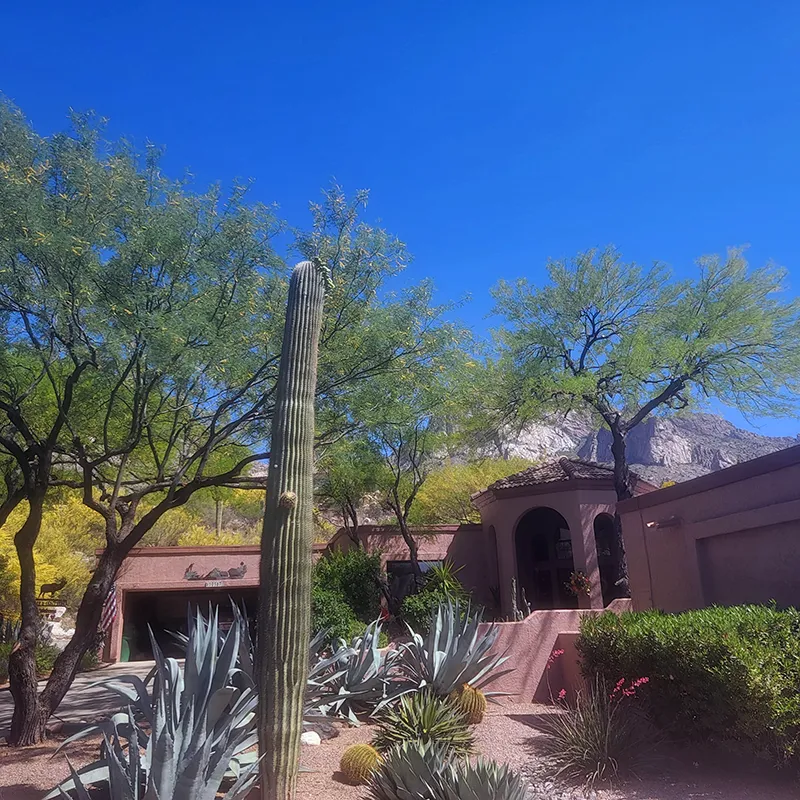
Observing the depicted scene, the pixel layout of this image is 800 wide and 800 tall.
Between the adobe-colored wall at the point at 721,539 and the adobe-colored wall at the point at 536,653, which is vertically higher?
the adobe-colored wall at the point at 721,539

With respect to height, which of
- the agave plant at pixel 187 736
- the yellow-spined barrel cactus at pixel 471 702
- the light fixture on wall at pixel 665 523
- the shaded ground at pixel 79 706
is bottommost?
the shaded ground at pixel 79 706

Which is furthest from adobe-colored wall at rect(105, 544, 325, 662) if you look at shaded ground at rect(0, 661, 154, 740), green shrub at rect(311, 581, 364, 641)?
green shrub at rect(311, 581, 364, 641)

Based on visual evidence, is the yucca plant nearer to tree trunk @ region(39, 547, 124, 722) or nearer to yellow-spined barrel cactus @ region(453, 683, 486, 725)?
yellow-spined barrel cactus @ region(453, 683, 486, 725)

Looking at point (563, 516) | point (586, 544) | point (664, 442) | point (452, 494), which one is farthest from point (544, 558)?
point (664, 442)

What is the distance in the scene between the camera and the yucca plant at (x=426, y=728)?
24.3 ft

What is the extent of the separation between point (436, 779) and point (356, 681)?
438cm

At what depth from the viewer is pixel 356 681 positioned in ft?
30.9

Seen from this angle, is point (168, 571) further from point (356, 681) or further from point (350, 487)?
point (356, 681)

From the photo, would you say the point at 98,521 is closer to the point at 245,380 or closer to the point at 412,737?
the point at 245,380

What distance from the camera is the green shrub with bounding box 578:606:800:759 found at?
609cm

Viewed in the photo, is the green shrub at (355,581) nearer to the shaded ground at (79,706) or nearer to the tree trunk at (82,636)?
the shaded ground at (79,706)

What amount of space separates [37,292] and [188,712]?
658 centimetres

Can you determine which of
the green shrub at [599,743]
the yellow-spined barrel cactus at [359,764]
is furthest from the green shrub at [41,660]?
the green shrub at [599,743]

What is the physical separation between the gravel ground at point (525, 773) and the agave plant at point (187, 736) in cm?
101
